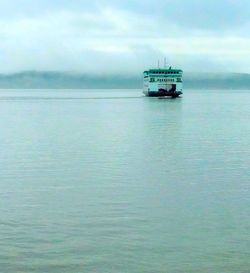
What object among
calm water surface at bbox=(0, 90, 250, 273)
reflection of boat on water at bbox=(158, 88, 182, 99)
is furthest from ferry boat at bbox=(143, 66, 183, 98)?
calm water surface at bbox=(0, 90, 250, 273)

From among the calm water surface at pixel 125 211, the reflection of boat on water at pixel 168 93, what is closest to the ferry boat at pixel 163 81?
the reflection of boat on water at pixel 168 93

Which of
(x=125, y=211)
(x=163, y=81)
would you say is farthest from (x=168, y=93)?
(x=125, y=211)

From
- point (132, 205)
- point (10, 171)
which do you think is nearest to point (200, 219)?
point (132, 205)

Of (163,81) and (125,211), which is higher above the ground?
(163,81)

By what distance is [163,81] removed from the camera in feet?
372

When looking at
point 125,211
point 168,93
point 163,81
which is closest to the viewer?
point 125,211

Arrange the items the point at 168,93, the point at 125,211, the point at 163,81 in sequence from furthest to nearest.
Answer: the point at 168,93 → the point at 163,81 → the point at 125,211

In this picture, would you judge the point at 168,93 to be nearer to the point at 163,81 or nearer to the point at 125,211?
the point at 163,81

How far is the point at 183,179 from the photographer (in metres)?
20.1

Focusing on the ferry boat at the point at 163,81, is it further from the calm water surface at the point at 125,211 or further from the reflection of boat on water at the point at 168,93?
the calm water surface at the point at 125,211

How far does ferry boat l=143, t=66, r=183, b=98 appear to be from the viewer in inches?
4400

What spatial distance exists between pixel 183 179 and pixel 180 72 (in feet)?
311

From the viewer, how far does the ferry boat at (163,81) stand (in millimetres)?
111750

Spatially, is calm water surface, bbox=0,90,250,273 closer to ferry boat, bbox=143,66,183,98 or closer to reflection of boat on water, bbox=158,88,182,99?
ferry boat, bbox=143,66,183,98
